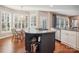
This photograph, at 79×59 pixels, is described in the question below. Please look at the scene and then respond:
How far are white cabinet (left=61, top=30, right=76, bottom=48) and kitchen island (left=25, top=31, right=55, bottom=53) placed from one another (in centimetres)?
19

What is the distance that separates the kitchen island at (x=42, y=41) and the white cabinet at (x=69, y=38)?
19cm

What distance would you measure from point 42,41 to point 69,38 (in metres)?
0.46

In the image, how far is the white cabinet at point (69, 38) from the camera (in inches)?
68.7

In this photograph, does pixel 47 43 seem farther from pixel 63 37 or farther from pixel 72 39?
pixel 72 39

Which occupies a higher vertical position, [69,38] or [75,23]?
[75,23]

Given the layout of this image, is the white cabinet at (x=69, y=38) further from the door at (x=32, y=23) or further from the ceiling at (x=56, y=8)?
the door at (x=32, y=23)

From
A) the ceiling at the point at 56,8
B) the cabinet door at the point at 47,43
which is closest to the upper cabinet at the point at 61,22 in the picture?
the ceiling at the point at 56,8

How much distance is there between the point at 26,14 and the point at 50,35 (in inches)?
20.9

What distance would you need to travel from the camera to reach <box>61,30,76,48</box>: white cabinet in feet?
5.73

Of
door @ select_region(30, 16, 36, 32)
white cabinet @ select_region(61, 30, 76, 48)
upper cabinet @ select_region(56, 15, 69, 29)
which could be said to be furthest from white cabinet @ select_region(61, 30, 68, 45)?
door @ select_region(30, 16, 36, 32)

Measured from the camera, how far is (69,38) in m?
1.79

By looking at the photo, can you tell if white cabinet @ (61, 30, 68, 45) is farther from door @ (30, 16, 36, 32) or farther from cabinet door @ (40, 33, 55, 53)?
door @ (30, 16, 36, 32)

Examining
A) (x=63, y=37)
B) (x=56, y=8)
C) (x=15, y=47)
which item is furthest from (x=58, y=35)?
(x=15, y=47)
